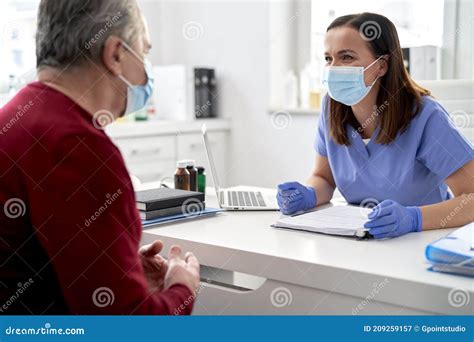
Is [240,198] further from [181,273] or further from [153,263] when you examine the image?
[181,273]

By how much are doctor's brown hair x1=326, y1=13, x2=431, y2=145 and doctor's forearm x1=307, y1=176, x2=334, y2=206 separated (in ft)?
0.50

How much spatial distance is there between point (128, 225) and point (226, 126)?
119 inches

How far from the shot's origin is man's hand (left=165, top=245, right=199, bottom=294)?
1.11 metres

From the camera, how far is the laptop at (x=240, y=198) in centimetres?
181

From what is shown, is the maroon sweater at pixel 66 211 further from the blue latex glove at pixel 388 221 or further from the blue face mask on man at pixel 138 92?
the blue latex glove at pixel 388 221

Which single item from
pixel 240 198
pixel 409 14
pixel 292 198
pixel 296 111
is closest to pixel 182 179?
pixel 240 198

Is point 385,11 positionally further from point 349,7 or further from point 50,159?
point 50,159

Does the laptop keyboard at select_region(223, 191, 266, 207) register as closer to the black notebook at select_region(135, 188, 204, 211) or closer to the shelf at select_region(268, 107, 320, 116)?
the black notebook at select_region(135, 188, 204, 211)

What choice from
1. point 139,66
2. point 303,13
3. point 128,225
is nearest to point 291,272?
point 128,225

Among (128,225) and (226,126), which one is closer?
(128,225)

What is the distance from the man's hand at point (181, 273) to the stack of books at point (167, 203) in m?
0.45

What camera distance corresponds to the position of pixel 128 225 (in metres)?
0.97

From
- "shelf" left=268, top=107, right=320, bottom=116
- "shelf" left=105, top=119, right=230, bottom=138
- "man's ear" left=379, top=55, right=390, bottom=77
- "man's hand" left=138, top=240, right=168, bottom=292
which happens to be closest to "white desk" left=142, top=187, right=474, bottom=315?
"man's hand" left=138, top=240, right=168, bottom=292

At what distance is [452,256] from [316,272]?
267 millimetres
